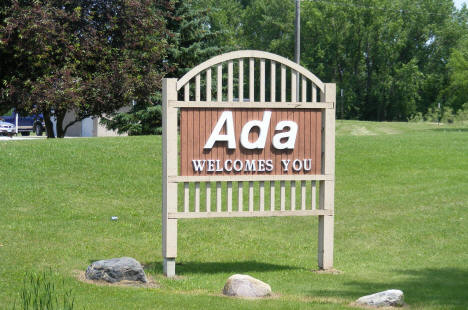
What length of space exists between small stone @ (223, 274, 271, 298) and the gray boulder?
1.24m

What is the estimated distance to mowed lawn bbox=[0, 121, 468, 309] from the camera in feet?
27.7

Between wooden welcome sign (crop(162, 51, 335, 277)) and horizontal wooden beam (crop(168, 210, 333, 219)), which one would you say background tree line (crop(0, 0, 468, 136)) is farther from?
horizontal wooden beam (crop(168, 210, 333, 219))

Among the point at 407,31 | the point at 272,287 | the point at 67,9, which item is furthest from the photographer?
the point at 407,31

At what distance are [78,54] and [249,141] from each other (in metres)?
12.7

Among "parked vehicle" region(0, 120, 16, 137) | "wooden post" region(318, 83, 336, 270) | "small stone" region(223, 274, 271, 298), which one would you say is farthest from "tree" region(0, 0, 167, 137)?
"parked vehicle" region(0, 120, 16, 137)

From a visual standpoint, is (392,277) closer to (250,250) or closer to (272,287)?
(272,287)

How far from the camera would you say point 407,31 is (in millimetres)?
65000

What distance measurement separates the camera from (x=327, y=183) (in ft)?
33.8

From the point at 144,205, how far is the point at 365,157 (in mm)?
7576

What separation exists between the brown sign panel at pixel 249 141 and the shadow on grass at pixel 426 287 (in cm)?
199

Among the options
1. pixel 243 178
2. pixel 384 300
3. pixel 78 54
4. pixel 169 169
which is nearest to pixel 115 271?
pixel 169 169

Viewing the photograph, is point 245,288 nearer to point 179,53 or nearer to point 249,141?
point 249,141

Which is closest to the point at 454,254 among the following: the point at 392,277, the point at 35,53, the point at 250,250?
the point at 392,277

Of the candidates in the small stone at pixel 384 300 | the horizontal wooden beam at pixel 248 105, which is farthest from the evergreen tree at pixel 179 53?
the small stone at pixel 384 300
